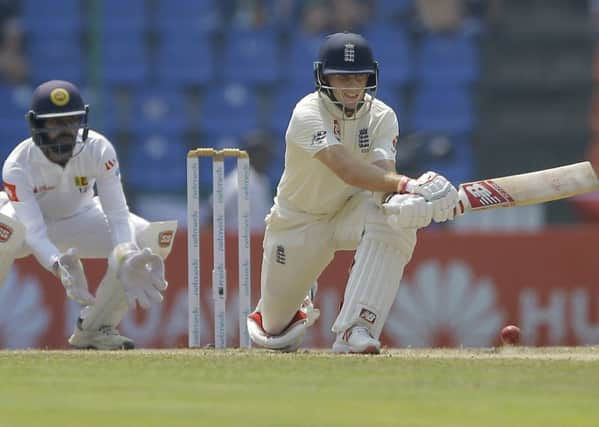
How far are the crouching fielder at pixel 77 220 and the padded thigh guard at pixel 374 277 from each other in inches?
34.7

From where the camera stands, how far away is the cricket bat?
590 cm

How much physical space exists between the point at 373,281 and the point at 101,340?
60.1 inches

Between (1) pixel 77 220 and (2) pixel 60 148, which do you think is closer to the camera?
(2) pixel 60 148

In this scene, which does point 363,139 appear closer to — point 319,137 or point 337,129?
point 337,129

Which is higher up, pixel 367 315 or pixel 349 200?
pixel 349 200

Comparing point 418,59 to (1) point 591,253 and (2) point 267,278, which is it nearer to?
(1) point 591,253

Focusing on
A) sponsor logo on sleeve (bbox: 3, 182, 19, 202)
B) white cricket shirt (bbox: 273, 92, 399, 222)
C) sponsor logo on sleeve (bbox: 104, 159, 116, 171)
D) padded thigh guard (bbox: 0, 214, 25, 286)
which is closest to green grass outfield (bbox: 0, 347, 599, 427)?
padded thigh guard (bbox: 0, 214, 25, 286)

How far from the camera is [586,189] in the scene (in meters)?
6.06

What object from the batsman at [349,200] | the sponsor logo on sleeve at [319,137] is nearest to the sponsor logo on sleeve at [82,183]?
the batsman at [349,200]

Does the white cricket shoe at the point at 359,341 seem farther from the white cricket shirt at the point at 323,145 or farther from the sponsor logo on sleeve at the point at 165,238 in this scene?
the sponsor logo on sleeve at the point at 165,238

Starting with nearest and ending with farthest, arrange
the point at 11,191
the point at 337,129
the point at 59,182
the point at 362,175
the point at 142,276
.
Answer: the point at 362,175, the point at 337,129, the point at 142,276, the point at 11,191, the point at 59,182

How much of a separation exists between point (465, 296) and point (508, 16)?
453 cm

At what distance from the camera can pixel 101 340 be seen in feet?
21.9

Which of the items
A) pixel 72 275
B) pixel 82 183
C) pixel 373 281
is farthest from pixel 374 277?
pixel 82 183
